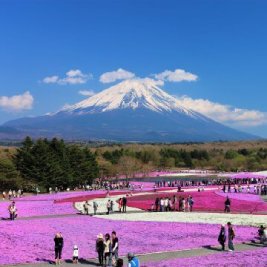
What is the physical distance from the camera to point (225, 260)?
93.7ft

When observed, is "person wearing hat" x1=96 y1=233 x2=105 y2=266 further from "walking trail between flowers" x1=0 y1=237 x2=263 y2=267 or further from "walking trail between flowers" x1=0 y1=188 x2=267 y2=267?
"walking trail between flowers" x1=0 y1=188 x2=267 y2=267

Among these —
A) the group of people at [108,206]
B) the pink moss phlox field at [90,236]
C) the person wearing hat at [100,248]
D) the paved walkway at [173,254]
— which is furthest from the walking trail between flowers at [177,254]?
the group of people at [108,206]

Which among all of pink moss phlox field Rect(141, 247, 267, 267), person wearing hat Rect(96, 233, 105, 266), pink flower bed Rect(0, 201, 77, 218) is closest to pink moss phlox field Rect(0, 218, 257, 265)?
person wearing hat Rect(96, 233, 105, 266)

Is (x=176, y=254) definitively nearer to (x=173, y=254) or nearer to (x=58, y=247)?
(x=173, y=254)

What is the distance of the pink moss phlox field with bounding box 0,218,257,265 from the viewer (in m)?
30.9

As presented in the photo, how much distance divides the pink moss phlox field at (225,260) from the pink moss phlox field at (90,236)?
3.54m

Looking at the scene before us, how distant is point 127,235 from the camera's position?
37.2 meters

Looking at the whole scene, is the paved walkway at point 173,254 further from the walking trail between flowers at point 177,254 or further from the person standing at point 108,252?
the person standing at point 108,252

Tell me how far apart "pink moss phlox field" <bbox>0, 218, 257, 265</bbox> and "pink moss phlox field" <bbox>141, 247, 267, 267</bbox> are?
11.6 feet

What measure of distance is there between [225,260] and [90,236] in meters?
11.1

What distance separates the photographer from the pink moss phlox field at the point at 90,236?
30.9 m

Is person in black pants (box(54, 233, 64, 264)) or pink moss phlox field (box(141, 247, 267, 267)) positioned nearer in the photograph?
pink moss phlox field (box(141, 247, 267, 267))

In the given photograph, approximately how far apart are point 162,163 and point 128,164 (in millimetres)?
29318

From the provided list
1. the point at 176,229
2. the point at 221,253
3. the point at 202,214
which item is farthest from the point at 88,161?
the point at 221,253
